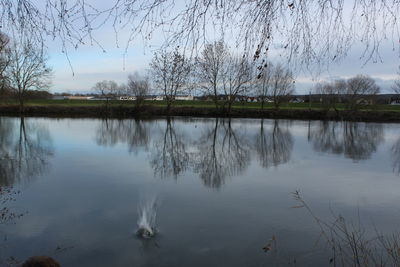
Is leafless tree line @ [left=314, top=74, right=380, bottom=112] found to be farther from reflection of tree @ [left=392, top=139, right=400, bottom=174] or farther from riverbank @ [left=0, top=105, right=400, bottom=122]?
reflection of tree @ [left=392, top=139, right=400, bottom=174]

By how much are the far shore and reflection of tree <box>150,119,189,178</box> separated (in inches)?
775

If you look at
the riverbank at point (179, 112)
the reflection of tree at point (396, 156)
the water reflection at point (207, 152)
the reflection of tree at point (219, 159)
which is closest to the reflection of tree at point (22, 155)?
the water reflection at point (207, 152)

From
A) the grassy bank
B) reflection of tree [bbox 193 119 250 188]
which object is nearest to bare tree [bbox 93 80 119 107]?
the grassy bank

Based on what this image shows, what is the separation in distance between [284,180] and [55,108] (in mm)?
33757

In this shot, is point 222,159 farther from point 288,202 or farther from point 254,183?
point 288,202

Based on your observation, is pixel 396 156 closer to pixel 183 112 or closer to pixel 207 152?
pixel 207 152

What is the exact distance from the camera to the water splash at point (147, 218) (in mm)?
5412

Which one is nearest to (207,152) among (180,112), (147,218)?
(147,218)

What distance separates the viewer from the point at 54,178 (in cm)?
888

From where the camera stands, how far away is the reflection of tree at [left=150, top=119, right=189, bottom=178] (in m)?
10.3

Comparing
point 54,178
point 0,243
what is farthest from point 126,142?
point 0,243

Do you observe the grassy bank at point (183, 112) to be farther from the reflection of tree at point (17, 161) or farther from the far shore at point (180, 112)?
the reflection of tree at point (17, 161)

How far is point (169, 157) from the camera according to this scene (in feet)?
41.4

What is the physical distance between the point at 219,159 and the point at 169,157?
1.87 m
